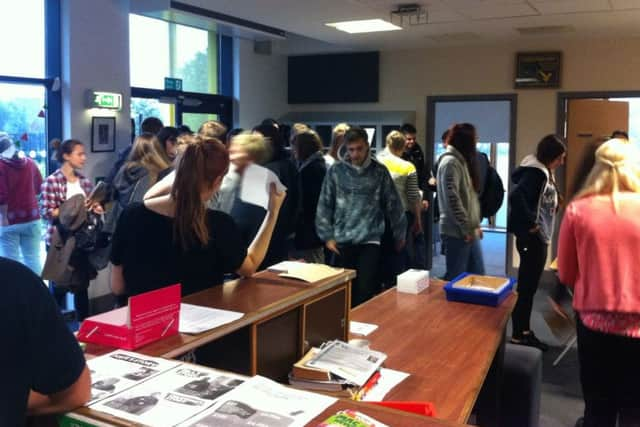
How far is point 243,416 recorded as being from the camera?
109 centimetres

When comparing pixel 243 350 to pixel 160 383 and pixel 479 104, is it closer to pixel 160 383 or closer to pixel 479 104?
pixel 160 383

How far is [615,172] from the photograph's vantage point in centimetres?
249

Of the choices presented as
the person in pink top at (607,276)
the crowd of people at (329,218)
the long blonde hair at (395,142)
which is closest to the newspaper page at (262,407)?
the crowd of people at (329,218)

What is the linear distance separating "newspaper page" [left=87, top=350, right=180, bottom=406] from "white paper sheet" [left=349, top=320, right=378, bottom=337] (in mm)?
1291

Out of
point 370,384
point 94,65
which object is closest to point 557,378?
point 370,384

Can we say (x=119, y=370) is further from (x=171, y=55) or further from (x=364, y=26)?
(x=171, y=55)

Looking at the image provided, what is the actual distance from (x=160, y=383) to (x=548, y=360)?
3.71 m

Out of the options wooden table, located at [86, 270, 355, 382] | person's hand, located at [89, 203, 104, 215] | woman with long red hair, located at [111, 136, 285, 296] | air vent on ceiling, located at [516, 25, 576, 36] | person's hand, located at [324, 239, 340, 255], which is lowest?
person's hand, located at [324, 239, 340, 255]

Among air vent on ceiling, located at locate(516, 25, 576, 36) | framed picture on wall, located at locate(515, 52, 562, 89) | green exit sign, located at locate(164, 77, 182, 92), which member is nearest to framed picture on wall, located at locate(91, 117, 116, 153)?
green exit sign, located at locate(164, 77, 182, 92)

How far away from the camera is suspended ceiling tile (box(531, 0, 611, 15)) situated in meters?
4.80

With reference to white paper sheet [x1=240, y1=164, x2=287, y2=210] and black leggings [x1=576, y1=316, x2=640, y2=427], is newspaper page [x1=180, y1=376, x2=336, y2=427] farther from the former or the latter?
black leggings [x1=576, y1=316, x2=640, y2=427]

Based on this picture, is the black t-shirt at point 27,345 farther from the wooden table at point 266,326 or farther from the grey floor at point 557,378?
the grey floor at point 557,378

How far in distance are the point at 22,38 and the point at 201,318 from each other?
168 inches

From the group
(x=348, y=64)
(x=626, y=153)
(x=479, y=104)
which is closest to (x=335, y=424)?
(x=626, y=153)
